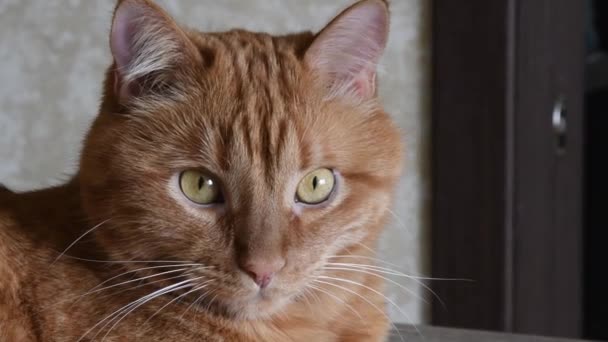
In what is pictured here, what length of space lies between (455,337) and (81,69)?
1.25 meters

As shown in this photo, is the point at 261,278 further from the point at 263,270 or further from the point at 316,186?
the point at 316,186

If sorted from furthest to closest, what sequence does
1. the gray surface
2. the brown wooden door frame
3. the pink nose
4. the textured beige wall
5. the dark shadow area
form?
the dark shadow area → the textured beige wall → the brown wooden door frame → the gray surface → the pink nose

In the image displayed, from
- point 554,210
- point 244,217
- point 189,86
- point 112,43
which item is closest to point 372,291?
point 244,217

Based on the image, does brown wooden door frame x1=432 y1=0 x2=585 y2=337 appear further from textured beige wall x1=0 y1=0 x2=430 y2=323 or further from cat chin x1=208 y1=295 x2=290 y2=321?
cat chin x1=208 y1=295 x2=290 y2=321

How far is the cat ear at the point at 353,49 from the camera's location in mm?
1150

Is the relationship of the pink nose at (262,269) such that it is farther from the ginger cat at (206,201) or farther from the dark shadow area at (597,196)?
the dark shadow area at (597,196)

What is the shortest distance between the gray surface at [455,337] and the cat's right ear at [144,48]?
24.6 inches

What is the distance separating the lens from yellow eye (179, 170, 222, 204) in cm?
107

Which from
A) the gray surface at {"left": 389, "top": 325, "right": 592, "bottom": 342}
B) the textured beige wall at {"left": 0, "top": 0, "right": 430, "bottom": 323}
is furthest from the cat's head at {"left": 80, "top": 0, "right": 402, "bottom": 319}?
the textured beige wall at {"left": 0, "top": 0, "right": 430, "bottom": 323}

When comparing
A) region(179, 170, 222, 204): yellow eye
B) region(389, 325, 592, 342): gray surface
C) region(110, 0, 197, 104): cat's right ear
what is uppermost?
region(110, 0, 197, 104): cat's right ear

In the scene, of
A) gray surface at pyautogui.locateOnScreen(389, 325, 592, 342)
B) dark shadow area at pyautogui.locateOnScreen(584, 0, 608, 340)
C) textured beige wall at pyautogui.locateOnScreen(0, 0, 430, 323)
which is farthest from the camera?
dark shadow area at pyautogui.locateOnScreen(584, 0, 608, 340)

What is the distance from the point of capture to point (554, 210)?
2.28 metres

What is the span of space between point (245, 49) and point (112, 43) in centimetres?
19

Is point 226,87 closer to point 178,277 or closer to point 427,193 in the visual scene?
point 178,277
